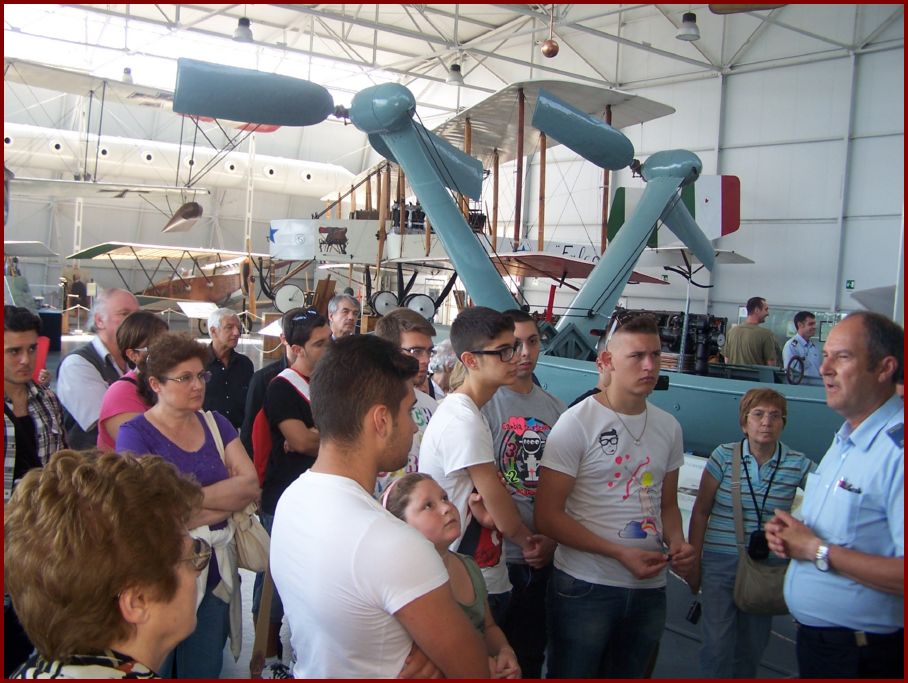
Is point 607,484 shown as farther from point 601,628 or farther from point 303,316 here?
point 303,316

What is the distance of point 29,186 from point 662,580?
1335 centimetres

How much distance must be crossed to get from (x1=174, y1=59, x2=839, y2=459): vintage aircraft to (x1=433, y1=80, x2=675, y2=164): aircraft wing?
140 cm

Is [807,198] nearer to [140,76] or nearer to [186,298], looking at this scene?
[186,298]

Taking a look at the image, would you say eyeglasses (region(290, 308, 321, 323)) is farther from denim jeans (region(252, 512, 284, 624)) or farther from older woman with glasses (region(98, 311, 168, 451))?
denim jeans (region(252, 512, 284, 624))

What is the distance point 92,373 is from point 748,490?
260cm

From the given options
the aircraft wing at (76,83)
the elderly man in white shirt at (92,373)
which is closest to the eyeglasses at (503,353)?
the elderly man in white shirt at (92,373)

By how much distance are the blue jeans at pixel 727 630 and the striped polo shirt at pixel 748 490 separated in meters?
0.07

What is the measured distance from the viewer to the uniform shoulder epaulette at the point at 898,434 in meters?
1.47

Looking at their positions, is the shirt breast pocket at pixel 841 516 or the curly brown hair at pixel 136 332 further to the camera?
the curly brown hair at pixel 136 332

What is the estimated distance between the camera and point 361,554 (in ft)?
3.76

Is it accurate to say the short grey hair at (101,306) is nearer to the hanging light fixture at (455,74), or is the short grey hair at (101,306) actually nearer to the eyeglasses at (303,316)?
the eyeglasses at (303,316)

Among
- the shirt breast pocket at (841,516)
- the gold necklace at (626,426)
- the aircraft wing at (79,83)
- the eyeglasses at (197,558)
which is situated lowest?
the eyeglasses at (197,558)

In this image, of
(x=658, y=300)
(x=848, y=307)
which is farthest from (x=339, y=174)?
(x=848, y=307)

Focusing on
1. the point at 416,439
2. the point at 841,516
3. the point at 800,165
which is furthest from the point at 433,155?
the point at 800,165
